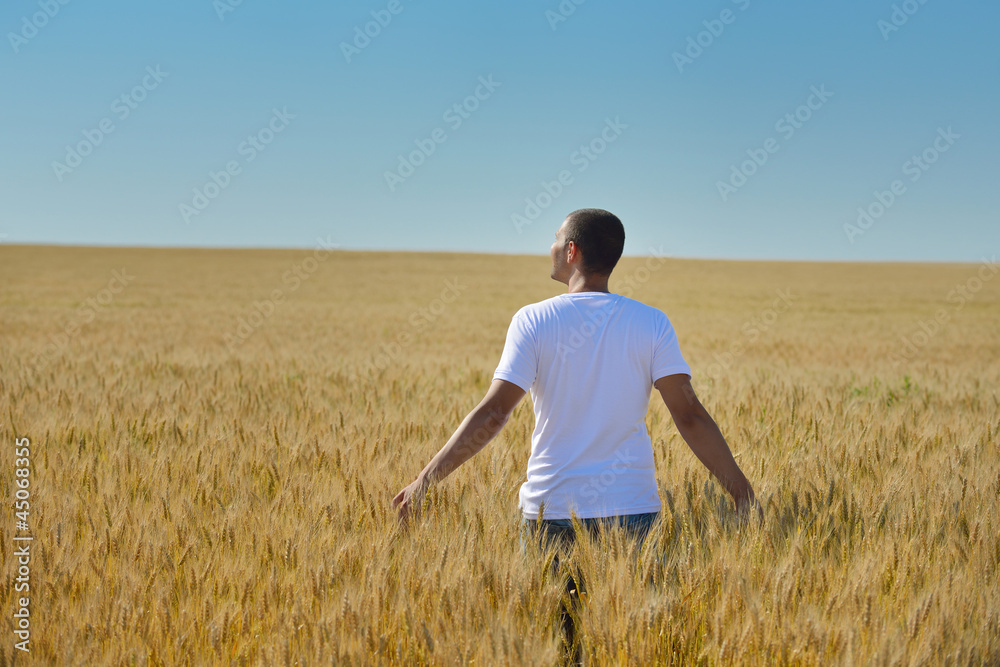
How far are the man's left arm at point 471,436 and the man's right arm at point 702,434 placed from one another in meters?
0.51

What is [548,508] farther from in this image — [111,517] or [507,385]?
[111,517]

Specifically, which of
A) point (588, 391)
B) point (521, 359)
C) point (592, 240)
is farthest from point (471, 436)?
point (592, 240)

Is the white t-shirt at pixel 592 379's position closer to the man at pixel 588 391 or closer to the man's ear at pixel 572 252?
the man at pixel 588 391

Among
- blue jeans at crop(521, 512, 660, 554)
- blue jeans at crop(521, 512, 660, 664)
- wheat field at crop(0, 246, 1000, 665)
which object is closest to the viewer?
wheat field at crop(0, 246, 1000, 665)

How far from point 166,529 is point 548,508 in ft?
4.60

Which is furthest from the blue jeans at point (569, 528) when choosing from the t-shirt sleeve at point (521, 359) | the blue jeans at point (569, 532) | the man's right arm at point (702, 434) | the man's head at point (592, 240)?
the man's head at point (592, 240)

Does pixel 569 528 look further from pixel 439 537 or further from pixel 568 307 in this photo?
pixel 568 307

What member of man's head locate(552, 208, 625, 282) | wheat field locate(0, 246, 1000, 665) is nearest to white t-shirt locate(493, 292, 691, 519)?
man's head locate(552, 208, 625, 282)

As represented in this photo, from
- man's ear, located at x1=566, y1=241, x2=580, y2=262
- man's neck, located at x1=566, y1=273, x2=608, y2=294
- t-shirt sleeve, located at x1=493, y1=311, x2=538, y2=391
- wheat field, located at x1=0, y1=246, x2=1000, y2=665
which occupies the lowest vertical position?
wheat field, located at x1=0, y1=246, x2=1000, y2=665

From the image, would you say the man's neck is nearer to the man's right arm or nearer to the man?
the man

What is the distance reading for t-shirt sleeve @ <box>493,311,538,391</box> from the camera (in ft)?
7.20

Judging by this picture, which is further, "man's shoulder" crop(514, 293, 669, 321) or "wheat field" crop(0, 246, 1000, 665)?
"man's shoulder" crop(514, 293, 669, 321)

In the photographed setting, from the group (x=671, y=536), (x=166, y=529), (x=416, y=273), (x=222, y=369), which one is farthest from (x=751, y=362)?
(x=416, y=273)

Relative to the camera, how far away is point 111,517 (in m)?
2.60
